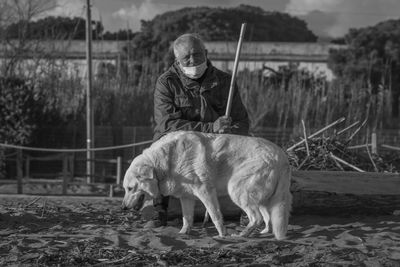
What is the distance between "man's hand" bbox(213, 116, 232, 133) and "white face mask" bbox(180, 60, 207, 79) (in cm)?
56

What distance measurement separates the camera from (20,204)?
9633 mm

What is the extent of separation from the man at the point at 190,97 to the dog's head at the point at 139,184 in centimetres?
51

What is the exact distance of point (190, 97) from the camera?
7.75m

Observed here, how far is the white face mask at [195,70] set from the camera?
7.58 m

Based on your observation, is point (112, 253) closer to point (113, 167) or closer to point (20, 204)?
point (20, 204)

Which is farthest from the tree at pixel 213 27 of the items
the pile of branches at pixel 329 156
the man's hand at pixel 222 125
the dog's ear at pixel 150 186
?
the dog's ear at pixel 150 186

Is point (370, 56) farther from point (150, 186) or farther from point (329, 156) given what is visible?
point (150, 186)

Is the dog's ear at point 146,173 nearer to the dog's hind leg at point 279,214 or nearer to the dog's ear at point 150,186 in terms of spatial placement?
the dog's ear at point 150,186

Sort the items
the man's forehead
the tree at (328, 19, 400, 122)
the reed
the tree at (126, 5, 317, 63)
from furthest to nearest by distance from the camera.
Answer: the tree at (126, 5, 317, 63) < the tree at (328, 19, 400, 122) < the reed < the man's forehead

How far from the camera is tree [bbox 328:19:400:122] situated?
3067 centimetres

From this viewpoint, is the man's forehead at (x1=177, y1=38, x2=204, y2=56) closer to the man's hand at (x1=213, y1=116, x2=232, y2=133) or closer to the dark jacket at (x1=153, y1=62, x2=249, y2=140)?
the dark jacket at (x1=153, y1=62, x2=249, y2=140)

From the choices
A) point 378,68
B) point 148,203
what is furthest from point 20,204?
point 378,68

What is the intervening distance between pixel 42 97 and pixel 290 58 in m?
15.3

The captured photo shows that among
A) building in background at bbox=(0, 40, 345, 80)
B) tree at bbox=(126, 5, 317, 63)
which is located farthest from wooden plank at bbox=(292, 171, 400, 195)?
tree at bbox=(126, 5, 317, 63)
